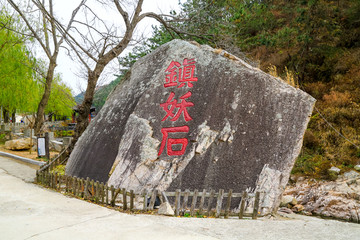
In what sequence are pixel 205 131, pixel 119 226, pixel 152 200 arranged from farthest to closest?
pixel 205 131
pixel 152 200
pixel 119 226

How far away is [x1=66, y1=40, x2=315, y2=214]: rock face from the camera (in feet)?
17.8

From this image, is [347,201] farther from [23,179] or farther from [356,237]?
[23,179]

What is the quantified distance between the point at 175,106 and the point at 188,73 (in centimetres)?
86

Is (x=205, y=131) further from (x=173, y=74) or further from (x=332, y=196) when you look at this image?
(x=332, y=196)

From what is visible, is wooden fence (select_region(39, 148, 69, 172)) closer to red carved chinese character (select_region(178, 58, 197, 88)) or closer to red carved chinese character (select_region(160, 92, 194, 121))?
red carved chinese character (select_region(160, 92, 194, 121))

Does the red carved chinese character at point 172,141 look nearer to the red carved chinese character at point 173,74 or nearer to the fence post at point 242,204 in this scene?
the red carved chinese character at point 173,74

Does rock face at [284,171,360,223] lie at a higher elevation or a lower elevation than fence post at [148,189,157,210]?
lower

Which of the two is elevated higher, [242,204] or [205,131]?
[205,131]

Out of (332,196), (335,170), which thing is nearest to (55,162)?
(332,196)

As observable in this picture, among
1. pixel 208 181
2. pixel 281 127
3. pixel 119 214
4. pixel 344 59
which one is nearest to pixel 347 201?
pixel 281 127

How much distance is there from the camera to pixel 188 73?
6629 millimetres

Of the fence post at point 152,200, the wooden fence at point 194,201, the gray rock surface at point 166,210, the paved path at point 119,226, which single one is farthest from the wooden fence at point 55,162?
the gray rock surface at point 166,210

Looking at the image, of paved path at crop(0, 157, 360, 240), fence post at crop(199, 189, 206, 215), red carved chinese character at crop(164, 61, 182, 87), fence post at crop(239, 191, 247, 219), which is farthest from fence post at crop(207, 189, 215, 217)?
red carved chinese character at crop(164, 61, 182, 87)

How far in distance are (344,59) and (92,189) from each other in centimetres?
1328
